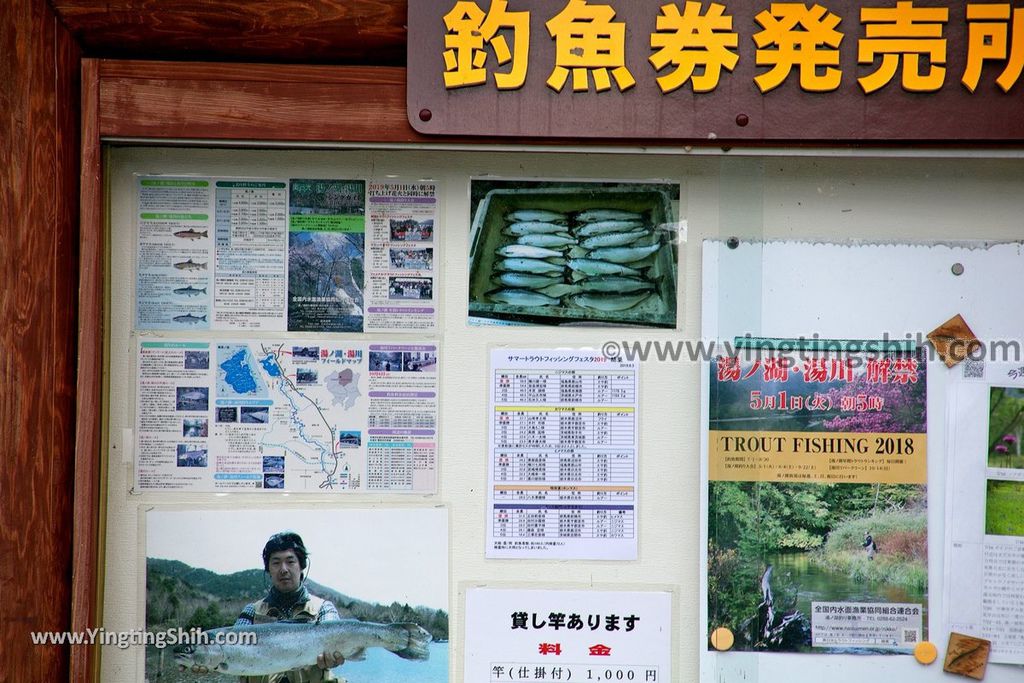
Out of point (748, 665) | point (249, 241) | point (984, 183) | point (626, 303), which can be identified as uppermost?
point (984, 183)

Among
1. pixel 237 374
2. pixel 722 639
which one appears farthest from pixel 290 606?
pixel 722 639

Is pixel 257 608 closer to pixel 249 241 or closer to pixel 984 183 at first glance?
pixel 249 241

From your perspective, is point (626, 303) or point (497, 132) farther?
point (626, 303)

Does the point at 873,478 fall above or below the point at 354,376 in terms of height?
below

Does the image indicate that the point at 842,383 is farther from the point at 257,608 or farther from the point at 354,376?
the point at 257,608

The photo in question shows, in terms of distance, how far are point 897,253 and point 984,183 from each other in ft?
0.97

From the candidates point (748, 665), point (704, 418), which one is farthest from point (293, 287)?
point (748, 665)

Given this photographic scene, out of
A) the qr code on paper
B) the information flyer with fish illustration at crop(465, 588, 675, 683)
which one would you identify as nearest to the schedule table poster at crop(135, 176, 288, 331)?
the information flyer with fish illustration at crop(465, 588, 675, 683)

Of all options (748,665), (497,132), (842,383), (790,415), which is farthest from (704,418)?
Answer: (497,132)

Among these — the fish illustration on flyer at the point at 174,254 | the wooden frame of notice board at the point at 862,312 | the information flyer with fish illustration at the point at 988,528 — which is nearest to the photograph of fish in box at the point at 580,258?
the wooden frame of notice board at the point at 862,312

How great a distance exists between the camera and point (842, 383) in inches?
92.4

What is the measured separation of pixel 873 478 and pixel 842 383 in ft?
0.85

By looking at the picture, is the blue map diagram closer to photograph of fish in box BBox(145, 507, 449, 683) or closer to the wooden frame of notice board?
photograph of fish in box BBox(145, 507, 449, 683)

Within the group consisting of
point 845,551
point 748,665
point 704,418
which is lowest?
point 748,665
